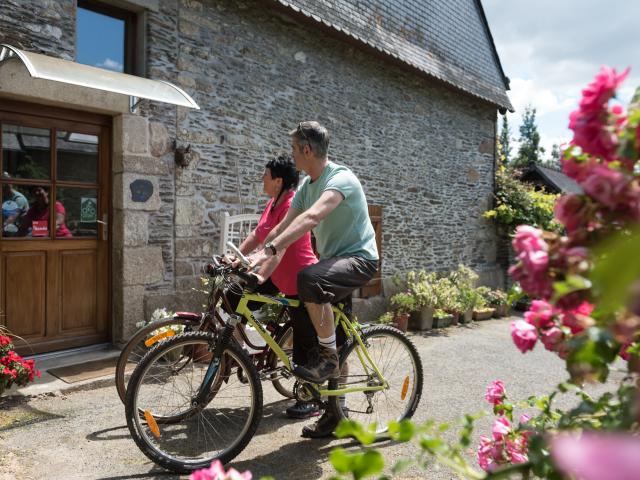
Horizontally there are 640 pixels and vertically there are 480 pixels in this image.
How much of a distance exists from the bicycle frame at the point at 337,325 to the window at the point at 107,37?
338cm

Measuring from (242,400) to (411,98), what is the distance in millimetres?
6903

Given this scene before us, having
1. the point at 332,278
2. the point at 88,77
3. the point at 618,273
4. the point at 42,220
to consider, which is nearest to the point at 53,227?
the point at 42,220

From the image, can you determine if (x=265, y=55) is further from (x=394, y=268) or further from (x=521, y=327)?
(x=521, y=327)

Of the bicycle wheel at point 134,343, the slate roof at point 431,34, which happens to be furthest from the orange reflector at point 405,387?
the slate roof at point 431,34

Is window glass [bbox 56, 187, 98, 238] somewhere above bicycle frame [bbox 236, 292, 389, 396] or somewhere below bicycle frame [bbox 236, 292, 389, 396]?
above

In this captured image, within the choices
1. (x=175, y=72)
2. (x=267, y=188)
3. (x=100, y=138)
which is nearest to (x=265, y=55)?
(x=175, y=72)

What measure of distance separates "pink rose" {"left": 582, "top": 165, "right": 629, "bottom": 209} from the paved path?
8.11 feet

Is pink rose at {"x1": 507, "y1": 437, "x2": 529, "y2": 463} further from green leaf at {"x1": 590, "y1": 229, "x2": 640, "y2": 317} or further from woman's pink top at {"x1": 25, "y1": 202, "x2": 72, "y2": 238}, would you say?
woman's pink top at {"x1": 25, "y1": 202, "x2": 72, "y2": 238}

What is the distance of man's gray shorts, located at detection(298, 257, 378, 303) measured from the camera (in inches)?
119

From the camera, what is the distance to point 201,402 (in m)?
2.98

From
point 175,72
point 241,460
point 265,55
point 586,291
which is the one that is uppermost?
point 265,55

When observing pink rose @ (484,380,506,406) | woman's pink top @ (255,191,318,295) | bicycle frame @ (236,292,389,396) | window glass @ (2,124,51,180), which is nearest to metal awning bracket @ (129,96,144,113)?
window glass @ (2,124,51,180)

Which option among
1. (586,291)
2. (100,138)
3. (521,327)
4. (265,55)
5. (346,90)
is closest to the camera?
(586,291)

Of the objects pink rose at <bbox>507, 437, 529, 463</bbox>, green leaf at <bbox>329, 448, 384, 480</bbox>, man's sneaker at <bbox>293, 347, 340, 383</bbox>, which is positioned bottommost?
man's sneaker at <bbox>293, 347, 340, 383</bbox>
